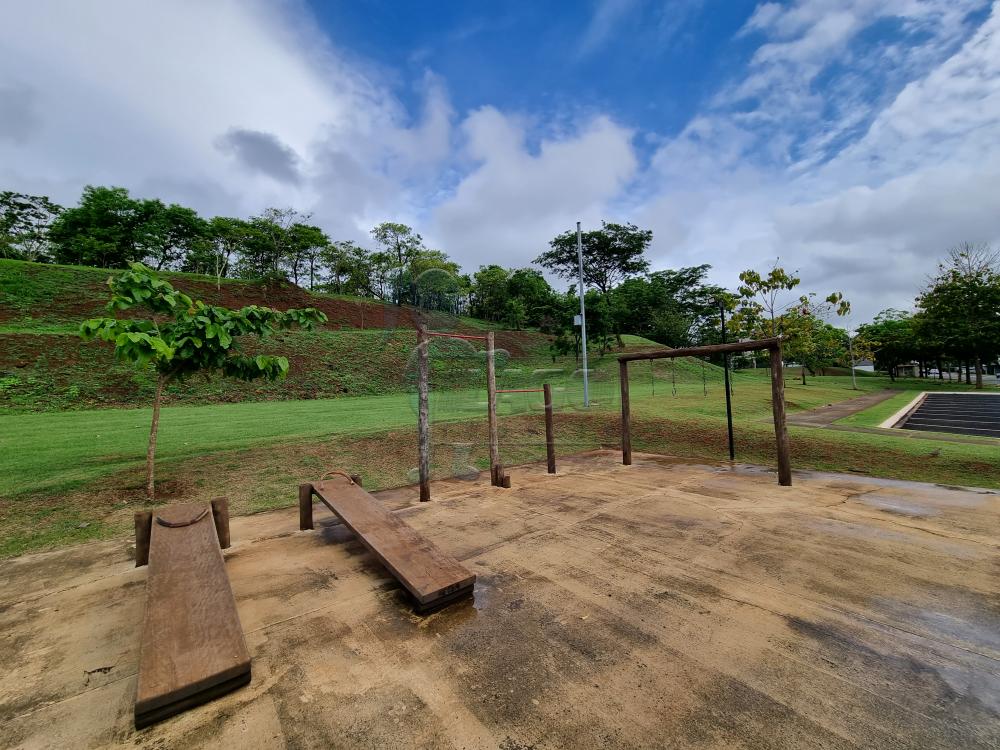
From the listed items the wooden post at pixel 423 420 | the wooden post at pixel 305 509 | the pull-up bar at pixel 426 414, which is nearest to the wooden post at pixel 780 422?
the pull-up bar at pixel 426 414

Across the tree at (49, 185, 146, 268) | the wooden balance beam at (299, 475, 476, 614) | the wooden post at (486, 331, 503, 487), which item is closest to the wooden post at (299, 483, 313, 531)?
the wooden balance beam at (299, 475, 476, 614)

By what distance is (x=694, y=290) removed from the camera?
49.7 meters

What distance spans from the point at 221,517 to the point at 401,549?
1620 millimetres

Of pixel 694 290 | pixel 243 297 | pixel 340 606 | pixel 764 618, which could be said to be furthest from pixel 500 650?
pixel 694 290

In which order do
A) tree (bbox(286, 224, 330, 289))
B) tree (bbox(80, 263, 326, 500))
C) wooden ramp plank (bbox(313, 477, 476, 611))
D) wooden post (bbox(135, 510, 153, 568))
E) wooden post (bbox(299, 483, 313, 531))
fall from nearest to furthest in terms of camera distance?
wooden ramp plank (bbox(313, 477, 476, 611)), wooden post (bbox(135, 510, 153, 568)), wooden post (bbox(299, 483, 313, 531)), tree (bbox(80, 263, 326, 500)), tree (bbox(286, 224, 330, 289))

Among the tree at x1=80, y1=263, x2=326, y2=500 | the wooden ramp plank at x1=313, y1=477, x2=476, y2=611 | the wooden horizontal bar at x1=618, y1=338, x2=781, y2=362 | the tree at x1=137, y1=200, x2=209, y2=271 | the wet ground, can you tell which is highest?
the tree at x1=137, y1=200, x2=209, y2=271

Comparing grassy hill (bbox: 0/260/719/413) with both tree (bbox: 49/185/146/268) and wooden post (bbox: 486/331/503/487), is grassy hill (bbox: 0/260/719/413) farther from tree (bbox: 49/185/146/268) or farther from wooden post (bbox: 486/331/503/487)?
tree (bbox: 49/185/146/268)

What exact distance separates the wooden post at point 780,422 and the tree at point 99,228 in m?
42.2

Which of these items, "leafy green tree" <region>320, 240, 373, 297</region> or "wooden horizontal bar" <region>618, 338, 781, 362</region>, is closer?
"wooden horizontal bar" <region>618, 338, 781, 362</region>

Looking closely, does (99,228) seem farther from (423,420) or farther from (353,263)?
(423,420)

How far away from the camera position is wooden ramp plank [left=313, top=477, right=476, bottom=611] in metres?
2.26

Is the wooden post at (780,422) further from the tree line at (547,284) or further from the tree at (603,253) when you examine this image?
the tree at (603,253)

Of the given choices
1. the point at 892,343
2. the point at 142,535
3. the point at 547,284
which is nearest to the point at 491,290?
the point at 547,284

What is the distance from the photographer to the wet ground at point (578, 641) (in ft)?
4.92
